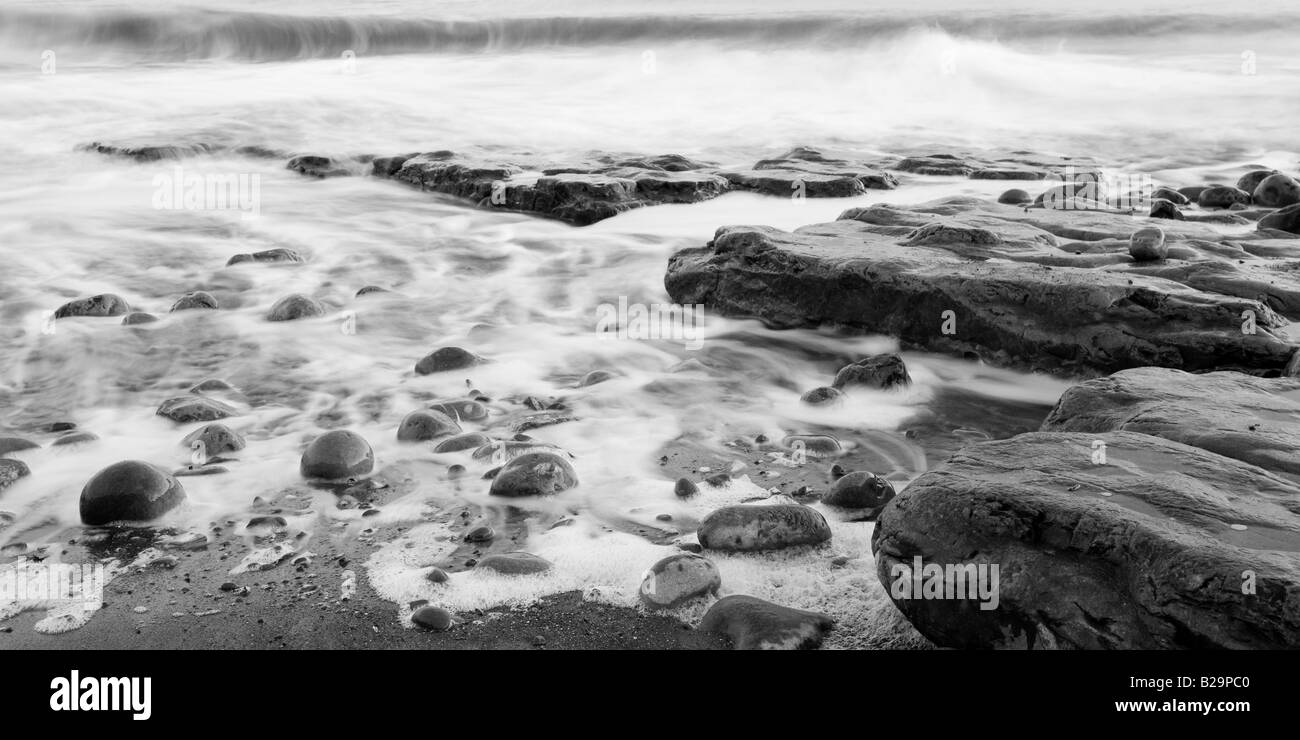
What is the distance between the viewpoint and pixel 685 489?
306 cm

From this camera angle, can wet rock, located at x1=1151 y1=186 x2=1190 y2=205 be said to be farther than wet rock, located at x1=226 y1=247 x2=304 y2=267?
Yes

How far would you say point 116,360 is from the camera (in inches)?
178

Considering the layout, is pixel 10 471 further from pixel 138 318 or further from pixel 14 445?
pixel 138 318

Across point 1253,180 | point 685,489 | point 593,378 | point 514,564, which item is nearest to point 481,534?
point 514,564

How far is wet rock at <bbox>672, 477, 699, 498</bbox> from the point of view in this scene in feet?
10.0

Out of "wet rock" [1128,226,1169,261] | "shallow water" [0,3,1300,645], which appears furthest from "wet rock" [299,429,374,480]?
"wet rock" [1128,226,1169,261]

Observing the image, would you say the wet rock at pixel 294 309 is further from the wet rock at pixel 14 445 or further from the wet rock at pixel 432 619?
the wet rock at pixel 432 619

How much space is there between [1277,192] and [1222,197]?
33cm

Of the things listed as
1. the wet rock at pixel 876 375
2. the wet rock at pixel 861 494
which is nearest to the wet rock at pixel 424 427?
the wet rock at pixel 861 494

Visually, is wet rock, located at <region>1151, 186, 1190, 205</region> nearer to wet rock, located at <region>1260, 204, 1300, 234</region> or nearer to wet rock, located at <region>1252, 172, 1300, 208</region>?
wet rock, located at <region>1252, 172, 1300, 208</region>

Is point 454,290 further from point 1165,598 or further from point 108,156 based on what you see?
point 108,156

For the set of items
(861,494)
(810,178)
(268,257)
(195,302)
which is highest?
(810,178)

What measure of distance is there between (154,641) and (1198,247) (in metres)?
4.56

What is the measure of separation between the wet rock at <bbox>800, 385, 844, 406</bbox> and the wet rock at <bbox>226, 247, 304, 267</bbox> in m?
3.76
